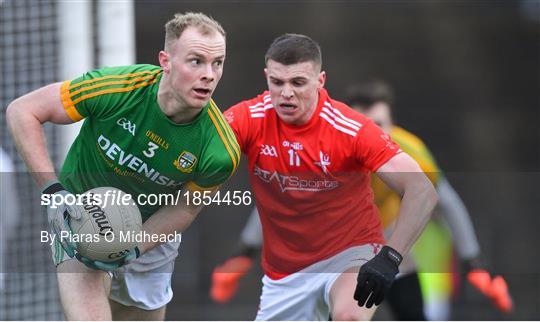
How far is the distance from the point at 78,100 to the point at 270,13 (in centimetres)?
760

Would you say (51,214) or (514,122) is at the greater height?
(51,214)

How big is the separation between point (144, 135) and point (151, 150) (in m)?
0.07

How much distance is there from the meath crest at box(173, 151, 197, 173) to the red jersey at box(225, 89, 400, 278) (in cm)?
38

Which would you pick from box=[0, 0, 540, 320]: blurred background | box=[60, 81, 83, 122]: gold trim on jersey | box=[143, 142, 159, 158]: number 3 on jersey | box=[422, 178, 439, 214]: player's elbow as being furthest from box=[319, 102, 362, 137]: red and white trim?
box=[0, 0, 540, 320]: blurred background

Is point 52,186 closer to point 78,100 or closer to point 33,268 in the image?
point 78,100

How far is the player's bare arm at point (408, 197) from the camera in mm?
5387

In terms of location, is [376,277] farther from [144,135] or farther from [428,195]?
[144,135]

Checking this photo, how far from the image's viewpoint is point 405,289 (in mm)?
6910

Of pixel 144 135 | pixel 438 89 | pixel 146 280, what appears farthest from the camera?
pixel 438 89

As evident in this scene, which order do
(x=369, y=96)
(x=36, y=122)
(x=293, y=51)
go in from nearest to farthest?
(x=36, y=122)
(x=293, y=51)
(x=369, y=96)

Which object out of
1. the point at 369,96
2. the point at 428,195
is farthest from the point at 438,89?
the point at 428,195

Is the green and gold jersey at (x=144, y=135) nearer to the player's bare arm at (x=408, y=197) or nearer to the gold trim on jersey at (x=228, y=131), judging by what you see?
the gold trim on jersey at (x=228, y=131)

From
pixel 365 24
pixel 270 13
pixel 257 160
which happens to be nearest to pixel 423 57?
pixel 365 24

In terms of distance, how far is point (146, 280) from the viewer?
18.8 feet
